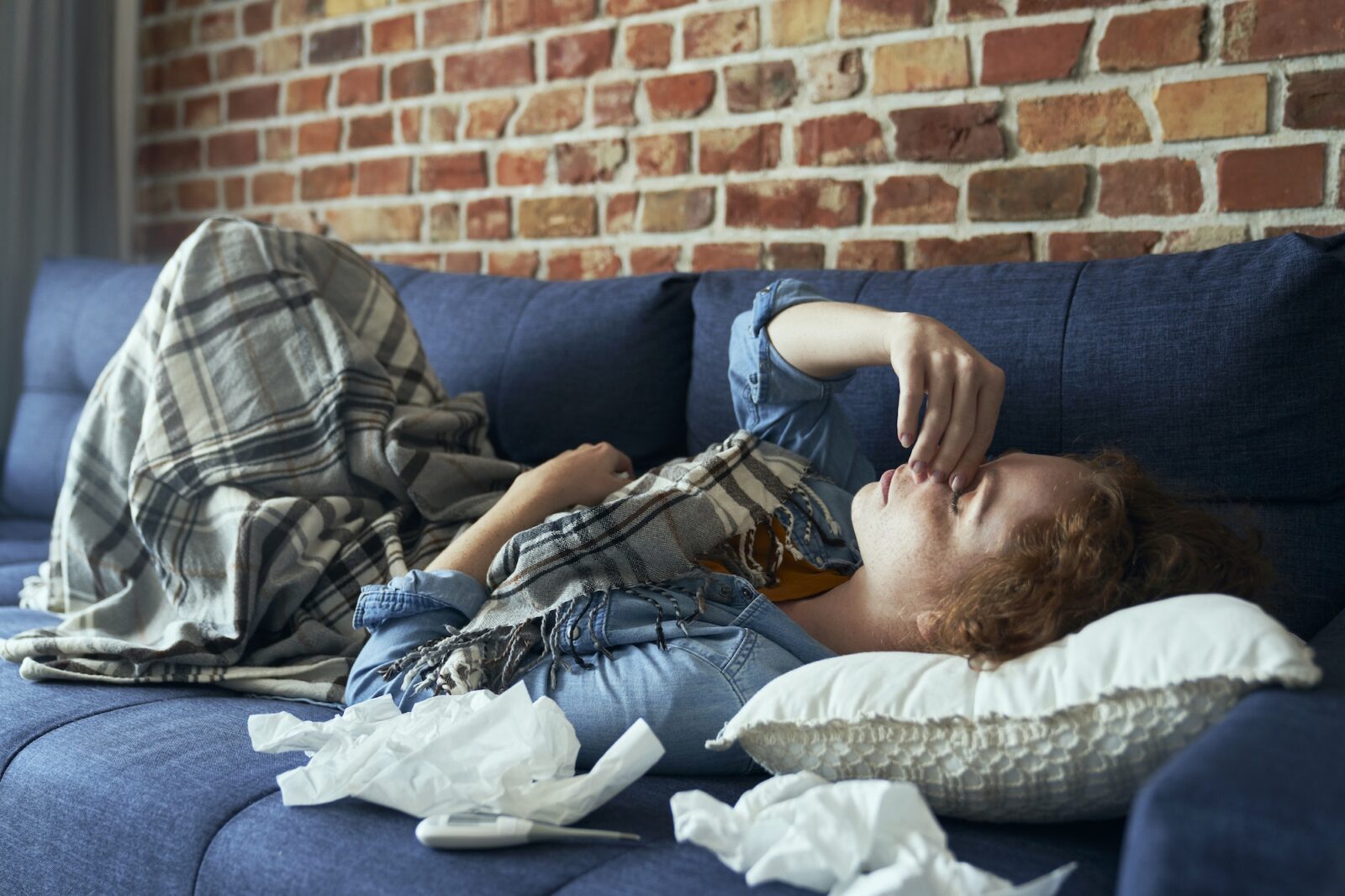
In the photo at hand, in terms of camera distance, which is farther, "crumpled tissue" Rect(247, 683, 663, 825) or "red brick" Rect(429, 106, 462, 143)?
"red brick" Rect(429, 106, 462, 143)

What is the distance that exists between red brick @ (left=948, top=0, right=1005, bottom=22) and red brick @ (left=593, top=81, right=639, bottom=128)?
59 centimetres

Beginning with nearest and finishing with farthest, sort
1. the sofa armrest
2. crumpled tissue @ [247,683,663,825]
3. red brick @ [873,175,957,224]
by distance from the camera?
the sofa armrest → crumpled tissue @ [247,683,663,825] → red brick @ [873,175,957,224]

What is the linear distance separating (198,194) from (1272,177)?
2359mm

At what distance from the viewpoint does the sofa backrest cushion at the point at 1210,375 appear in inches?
45.0

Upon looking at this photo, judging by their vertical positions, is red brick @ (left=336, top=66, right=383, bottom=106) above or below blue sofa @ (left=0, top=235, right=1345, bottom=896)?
above

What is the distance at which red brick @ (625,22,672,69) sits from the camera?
198cm

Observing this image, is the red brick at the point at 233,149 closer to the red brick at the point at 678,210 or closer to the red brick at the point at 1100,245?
the red brick at the point at 678,210

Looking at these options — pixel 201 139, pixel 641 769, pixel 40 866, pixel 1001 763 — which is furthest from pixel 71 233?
pixel 1001 763

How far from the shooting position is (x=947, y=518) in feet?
3.62

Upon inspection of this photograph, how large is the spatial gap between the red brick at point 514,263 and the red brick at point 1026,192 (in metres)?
0.87

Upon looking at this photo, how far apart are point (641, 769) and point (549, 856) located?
102 millimetres

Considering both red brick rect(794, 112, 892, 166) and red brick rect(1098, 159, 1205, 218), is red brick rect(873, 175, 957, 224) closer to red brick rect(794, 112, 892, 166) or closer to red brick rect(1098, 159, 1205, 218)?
red brick rect(794, 112, 892, 166)

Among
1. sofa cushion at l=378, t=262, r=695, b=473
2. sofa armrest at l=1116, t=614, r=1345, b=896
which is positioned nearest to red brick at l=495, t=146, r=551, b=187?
sofa cushion at l=378, t=262, r=695, b=473

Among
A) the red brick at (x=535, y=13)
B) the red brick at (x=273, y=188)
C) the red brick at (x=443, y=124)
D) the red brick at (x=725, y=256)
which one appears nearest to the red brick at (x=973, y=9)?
the red brick at (x=725, y=256)
